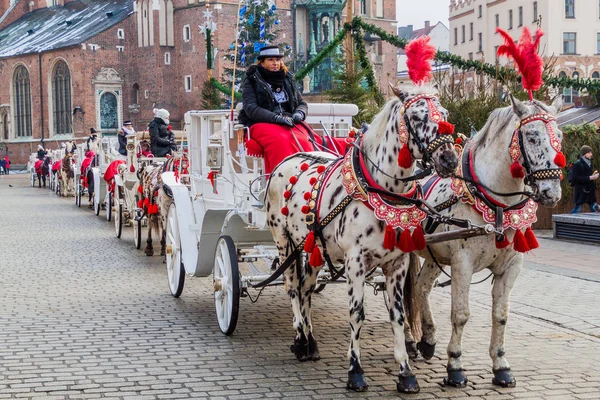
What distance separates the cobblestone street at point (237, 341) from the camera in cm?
639

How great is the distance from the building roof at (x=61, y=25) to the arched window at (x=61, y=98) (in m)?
1.93

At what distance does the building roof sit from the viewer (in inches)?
2665

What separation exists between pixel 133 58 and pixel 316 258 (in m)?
62.8

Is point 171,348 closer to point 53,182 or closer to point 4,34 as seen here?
point 53,182

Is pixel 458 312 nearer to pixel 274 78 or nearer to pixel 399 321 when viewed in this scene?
pixel 399 321

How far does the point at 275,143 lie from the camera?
7.92m

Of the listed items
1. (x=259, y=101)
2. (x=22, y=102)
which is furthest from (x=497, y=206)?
(x=22, y=102)

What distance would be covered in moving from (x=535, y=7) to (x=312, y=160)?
5933 cm

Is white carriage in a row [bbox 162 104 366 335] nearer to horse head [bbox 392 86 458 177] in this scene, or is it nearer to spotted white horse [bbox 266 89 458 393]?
spotted white horse [bbox 266 89 458 393]

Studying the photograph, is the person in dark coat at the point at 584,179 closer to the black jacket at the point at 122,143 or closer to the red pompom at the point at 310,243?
the black jacket at the point at 122,143

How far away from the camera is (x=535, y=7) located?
62.8m

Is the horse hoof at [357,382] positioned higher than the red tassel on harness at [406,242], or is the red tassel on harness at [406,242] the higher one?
the red tassel on harness at [406,242]

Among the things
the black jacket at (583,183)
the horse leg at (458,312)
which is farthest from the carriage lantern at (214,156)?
the black jacket at (583,183)

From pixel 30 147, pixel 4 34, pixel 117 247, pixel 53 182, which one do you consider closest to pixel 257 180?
pixel 117 247
